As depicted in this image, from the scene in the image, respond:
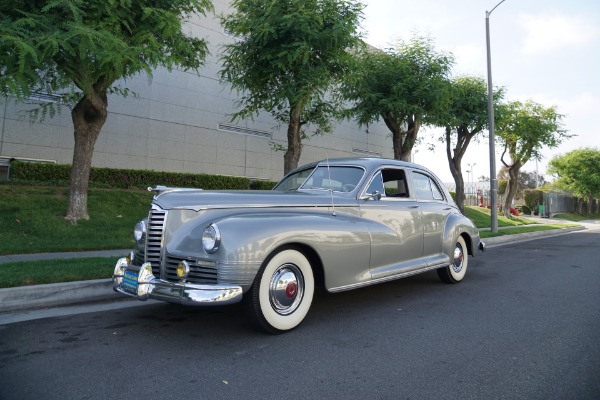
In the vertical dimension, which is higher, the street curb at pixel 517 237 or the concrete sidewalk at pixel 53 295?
the street curb at pixel 517 237

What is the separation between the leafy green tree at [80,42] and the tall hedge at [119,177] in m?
3.81

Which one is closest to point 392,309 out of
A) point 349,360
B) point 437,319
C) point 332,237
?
point 437,319

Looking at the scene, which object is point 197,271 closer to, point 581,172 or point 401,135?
point 401,135

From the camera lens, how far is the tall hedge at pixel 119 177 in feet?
40.4

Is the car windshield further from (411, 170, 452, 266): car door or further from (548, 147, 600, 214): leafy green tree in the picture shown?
(548, 147, 600, 214): leafy green tree

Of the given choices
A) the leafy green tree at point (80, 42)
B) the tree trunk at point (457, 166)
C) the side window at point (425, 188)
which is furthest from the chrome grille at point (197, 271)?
the tree trunk at point (457, 166)

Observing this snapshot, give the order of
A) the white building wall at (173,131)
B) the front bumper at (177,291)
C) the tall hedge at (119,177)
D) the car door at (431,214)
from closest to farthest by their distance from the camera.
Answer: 1. the front bumper at (177,291)
2. the car door at (431,214)
3. the tall hedge at (119,177)
4. the white building wall at (173,131)

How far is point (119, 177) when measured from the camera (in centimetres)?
1400

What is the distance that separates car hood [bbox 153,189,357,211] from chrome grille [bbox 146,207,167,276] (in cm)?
9

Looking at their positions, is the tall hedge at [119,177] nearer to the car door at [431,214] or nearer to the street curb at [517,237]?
the street curb at [517,237]

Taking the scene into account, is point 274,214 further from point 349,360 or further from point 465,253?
point 465,253

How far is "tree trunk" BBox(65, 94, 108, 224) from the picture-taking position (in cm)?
966

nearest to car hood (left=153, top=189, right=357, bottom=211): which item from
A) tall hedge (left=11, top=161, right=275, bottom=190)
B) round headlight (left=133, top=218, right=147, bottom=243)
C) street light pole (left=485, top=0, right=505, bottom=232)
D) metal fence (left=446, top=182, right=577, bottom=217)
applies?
round headlight (left=133, top=218, right=147, bottom=243)

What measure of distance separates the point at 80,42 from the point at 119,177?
26.8ft
